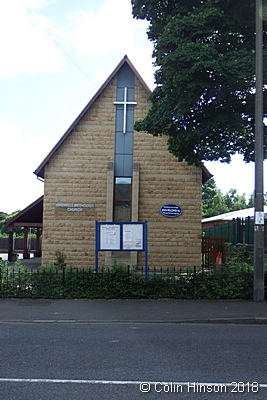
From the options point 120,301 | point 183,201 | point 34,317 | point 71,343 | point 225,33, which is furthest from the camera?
point 183,201

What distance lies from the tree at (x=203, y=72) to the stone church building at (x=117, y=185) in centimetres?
526

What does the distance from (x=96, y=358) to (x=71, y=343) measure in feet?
3.93

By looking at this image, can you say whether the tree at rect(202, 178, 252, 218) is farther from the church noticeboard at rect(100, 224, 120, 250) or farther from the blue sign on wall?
the church noticeboard at rect(100, 224, 120, 250)

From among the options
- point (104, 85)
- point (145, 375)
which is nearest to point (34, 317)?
point (145, 375)

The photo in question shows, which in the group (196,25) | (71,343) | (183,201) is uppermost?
(196,25)

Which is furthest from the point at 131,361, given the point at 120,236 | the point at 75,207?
the point at 75,207

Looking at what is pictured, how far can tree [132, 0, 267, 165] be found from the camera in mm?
12102

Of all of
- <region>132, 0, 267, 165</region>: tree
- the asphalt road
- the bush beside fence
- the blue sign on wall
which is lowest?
the asphalt road

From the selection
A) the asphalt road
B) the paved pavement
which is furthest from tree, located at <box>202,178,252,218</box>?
the asphalt road

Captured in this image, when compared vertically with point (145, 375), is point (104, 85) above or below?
above

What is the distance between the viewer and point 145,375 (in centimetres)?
572

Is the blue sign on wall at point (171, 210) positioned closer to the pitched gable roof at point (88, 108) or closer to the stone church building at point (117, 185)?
the stone church building at point (117, 185)

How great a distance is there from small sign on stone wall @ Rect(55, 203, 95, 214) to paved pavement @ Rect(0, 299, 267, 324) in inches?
328

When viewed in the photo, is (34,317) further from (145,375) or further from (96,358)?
(145,375)
